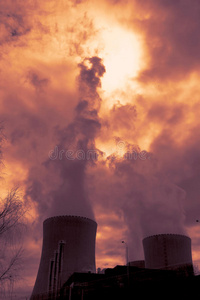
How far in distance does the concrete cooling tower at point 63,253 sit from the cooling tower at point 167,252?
8.35 metres

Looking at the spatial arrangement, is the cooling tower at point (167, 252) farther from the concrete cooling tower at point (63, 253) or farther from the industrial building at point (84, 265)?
the concrete cooling tower at point (63, 253)

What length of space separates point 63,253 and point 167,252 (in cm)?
1274

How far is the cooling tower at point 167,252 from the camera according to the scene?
107 feet

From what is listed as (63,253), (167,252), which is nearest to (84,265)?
(63,253)

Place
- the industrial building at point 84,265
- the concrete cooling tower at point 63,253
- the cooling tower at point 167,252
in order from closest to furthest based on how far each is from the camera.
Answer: the industrial building at point 84,265 < the concrete cooling tower at point 63,253 < the cooling tower at point 167,252

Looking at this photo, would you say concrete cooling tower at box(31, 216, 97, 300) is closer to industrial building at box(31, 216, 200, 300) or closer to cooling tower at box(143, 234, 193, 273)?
industrial building at box(31, 216, 200, 300)

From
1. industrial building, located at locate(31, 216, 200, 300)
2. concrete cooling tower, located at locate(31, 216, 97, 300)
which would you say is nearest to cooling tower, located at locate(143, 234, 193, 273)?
industrial building, located at locate(31, 216, 200, 300)

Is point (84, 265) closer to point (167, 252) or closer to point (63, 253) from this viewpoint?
point (63, 253)

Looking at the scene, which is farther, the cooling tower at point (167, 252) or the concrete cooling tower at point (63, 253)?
the cooling tower at point (167, 252)

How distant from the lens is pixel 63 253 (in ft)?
97.6

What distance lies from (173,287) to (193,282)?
5.87 feet

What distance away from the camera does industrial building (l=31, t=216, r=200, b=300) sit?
2575 centimetres

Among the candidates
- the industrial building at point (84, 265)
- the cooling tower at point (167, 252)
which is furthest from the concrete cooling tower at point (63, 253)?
the cooling tower at point (167, 252)

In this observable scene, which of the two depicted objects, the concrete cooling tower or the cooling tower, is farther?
the cooling tower
